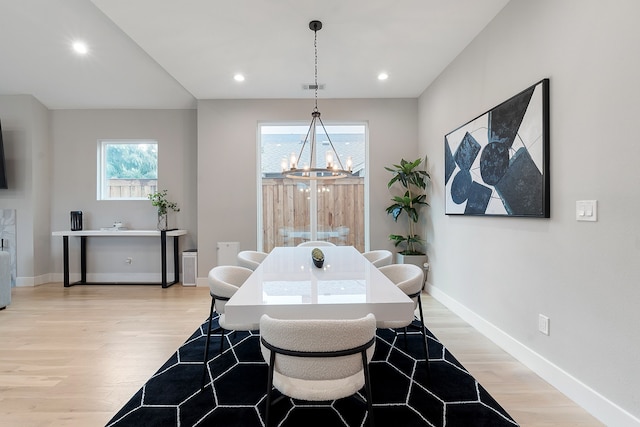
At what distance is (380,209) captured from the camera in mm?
4727

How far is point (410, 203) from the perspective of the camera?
4.34m

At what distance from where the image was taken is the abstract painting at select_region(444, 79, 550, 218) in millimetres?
2164

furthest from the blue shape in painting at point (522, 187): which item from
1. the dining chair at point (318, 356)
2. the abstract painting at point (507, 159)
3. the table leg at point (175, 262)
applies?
the table leg at point (175, 262)

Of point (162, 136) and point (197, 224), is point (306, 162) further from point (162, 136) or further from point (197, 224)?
point (162, 136)

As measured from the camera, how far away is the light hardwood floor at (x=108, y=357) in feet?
6.09

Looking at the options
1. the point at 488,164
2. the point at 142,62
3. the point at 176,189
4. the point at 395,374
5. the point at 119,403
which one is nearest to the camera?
the point at 119,403

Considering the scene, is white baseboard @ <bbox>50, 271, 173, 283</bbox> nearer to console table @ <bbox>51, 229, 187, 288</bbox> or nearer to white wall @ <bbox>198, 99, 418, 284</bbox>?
console table @ <bbox>51, 229, 187, 288</bbox>

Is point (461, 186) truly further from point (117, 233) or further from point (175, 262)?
point (117, 233)

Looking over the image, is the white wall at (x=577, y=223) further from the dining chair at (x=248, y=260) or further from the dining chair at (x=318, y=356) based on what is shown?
the dining chair at (x=248, y=260)

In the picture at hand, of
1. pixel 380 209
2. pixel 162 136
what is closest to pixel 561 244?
pixel 380 209

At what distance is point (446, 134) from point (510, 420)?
2865mm

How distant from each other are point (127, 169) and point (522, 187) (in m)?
5.54

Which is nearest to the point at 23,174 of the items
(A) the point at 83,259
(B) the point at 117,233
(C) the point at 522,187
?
(A) the point at 83,259

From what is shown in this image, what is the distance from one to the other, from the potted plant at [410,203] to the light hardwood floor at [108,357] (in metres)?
0.62
